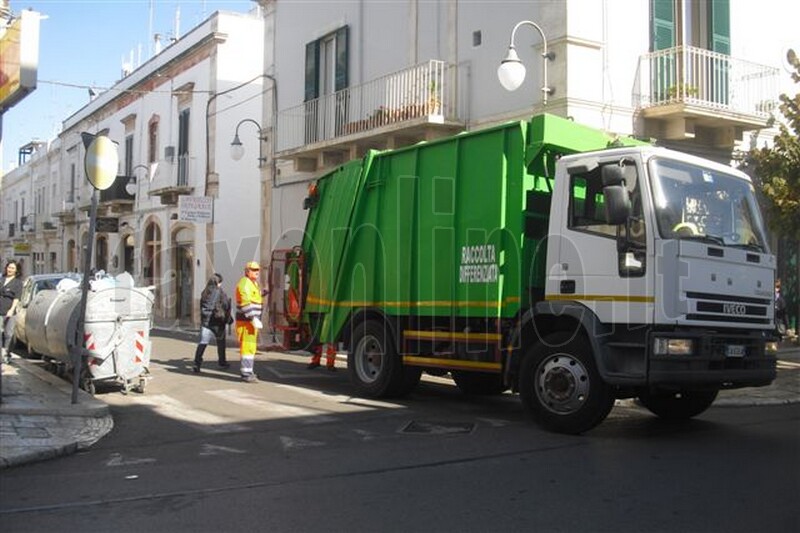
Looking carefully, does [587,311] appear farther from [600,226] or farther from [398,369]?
[398,369]

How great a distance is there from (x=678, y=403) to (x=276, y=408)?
474 cm

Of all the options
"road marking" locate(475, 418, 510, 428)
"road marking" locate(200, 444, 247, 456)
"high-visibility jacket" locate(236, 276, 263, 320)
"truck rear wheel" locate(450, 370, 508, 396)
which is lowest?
"road marking" locate(200, 444, 247, 456)

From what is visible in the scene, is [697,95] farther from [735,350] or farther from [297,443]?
[297,443]

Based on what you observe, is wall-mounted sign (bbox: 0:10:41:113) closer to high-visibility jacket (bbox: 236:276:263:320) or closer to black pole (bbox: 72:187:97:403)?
black pole (bbox: 72:187:97:403)

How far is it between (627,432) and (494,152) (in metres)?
3.34

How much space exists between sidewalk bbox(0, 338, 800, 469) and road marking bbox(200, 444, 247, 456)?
47.7 inches

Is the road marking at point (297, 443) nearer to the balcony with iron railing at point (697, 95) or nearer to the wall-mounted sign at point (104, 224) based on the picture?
the wall-mounted sign at point (104, 224)

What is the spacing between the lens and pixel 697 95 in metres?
13.9

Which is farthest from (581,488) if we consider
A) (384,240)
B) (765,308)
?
(384,240)

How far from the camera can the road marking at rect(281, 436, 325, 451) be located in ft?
24.2

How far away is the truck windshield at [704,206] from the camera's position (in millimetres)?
7395

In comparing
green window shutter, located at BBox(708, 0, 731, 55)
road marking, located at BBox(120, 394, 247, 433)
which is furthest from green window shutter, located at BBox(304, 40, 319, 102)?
road marking, located at BBox(120, 394, 247, 433)

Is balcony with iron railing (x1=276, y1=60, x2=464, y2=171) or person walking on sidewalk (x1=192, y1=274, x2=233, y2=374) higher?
balcony with iron railing (x1=276, y1=60, x2=464, y2=171)

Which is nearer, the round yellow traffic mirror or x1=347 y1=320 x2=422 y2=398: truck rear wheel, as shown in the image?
the round yellow traffic mirror
